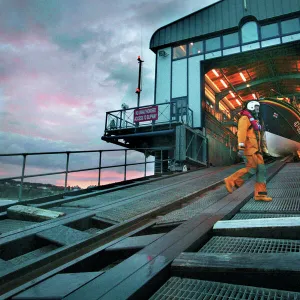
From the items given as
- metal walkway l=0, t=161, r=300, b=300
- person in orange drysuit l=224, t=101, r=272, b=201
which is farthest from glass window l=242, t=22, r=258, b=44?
metal walkway l=0, t=161, r=300, b=300

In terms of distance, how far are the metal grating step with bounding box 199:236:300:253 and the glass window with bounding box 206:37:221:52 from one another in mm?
17055

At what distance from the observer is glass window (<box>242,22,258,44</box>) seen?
15.9 metres

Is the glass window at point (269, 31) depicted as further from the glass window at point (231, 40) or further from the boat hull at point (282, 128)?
the boat hull at point (282, 128)

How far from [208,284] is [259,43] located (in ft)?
57.8

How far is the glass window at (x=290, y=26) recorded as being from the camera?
1514cm

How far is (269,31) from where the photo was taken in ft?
51.5

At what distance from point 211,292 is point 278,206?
2.52 m

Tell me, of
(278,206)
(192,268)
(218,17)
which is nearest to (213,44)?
(218,17)

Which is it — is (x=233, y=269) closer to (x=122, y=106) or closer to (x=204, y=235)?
(x=204, y=235)

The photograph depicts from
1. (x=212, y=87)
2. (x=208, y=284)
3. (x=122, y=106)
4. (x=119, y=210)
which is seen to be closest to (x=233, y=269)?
(x=208, y=284)

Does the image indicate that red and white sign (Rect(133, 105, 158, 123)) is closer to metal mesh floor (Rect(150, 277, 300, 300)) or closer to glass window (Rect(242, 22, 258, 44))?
glass window (Rect(242, 22, 258, 44))

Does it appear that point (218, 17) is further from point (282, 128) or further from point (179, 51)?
point (282, 128)

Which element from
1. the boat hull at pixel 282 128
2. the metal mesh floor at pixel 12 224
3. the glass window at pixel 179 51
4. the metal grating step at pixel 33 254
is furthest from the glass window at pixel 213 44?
the metal grating step at pixel 33 254

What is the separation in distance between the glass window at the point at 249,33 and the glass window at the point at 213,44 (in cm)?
163
